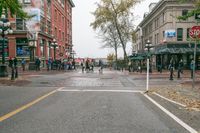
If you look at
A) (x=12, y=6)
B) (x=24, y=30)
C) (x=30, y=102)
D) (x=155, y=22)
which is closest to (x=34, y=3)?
(x=24, y=30)

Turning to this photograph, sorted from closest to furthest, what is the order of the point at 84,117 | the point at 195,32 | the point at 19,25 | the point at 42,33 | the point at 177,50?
the point at 84,117 < the point at 195,32 < the point at 19,25 < the point at 42,33 < the point at 177,50

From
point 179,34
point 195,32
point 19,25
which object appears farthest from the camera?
point 179,34

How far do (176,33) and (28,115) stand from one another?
155 ft

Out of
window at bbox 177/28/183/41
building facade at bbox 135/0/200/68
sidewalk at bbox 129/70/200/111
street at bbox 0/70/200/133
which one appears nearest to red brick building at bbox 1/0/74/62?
building facade at bbox 135/0/200/68

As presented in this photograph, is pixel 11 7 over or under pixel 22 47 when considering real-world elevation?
over

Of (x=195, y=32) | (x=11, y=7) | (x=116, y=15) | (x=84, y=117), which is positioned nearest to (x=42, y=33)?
(x=116, y=15)

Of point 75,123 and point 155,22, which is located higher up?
point 155,22

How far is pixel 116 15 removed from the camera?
63781mm

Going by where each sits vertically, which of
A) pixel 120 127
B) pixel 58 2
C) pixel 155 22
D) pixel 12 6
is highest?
pixel 58 2

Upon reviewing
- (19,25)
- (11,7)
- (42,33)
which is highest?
(19,25)

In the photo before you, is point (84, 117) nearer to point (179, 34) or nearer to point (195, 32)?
point (195, 32)

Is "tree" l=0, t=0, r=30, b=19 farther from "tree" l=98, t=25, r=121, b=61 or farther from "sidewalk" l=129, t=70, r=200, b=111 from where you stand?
"tree" l=98, t=25, r=121, b=61

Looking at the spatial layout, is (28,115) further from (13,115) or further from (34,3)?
(34,3)

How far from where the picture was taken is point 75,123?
25.6 feet
